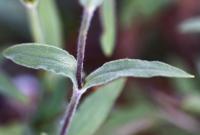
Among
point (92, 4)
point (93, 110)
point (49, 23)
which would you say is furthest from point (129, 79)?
point (92, 4)

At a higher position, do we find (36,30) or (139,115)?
(36,30)

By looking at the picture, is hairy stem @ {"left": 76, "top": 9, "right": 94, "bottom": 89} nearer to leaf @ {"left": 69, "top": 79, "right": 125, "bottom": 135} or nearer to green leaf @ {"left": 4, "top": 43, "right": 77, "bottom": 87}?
green leaf @ {"left": 4, "top": 43, "right": 77, "bottom": 87}

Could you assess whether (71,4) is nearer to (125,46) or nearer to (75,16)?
(75,16)

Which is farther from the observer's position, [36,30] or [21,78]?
[21,78]

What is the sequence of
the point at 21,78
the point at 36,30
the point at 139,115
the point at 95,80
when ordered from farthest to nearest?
the point at 21,78, the point at 139,115, the point at 36,30, the point at 95,80

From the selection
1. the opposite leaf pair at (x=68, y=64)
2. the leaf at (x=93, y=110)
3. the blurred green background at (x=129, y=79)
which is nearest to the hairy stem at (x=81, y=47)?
the opposite leaf pair at (x=68, y=64)

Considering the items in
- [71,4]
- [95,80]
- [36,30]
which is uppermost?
[95,80]

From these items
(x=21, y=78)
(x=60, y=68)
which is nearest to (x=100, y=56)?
(x=21, y=78)

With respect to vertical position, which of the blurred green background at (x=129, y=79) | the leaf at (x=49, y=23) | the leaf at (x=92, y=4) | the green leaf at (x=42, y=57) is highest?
the leaf at (x=92, y=4)

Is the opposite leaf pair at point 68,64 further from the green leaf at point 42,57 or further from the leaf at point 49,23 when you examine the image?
the leaf at point 49,23
